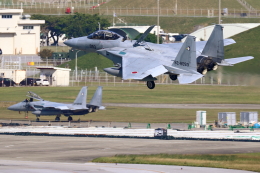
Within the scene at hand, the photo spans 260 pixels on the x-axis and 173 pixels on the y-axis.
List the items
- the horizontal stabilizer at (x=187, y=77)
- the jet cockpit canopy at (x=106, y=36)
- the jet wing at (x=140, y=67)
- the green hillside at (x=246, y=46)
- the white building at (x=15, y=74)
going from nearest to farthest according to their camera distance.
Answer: the horizontal stabilizer at (x=187, y=77), the jet wing at (x=140, y=67), the jet cockpit canopy at (x=106, y=36), the green hillside at (x=246, y=46), the white building at (x=15, y=74)

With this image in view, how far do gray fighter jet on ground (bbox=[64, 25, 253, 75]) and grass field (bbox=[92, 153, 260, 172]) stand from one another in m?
7.56

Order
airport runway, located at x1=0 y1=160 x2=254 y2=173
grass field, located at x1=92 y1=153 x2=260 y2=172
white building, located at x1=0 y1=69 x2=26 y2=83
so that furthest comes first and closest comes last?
white building, located at x1=0 y1=69 x2=26 y2=83
grass field, located at x1=92 y1=153 x2=260 y2=172
airport runway, located at x1=0 y1=160 x2=254 y2=173

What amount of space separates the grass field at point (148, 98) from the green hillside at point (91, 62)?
1123 inches

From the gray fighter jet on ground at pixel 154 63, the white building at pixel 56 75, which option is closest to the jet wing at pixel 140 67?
the gray fighter jet on ground at pixel 154 63

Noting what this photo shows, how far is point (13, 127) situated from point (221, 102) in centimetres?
4099

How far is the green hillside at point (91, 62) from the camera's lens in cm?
14851

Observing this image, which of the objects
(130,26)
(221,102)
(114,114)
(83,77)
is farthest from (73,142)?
(130,26)

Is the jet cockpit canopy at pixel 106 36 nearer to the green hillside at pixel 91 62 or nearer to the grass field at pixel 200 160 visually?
the grass field at pixel 200 160

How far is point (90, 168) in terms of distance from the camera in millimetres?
42062

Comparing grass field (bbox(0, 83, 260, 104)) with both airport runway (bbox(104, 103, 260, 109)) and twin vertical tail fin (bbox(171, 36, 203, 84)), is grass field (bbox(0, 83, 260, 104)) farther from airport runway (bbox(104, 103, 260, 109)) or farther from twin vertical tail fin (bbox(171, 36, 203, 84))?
twin vertical tail fin (bbox(171, 36, 203, 84))

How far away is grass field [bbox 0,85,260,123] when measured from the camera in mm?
81125

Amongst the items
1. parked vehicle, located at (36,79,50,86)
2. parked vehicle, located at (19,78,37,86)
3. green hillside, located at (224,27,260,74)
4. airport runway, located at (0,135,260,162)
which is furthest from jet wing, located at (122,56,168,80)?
parked vehicle, located at (19,78,37,86)

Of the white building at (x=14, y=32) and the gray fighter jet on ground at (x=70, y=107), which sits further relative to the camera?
the white building at (x=14, y=32)

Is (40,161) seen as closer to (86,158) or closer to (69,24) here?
(86,158)
